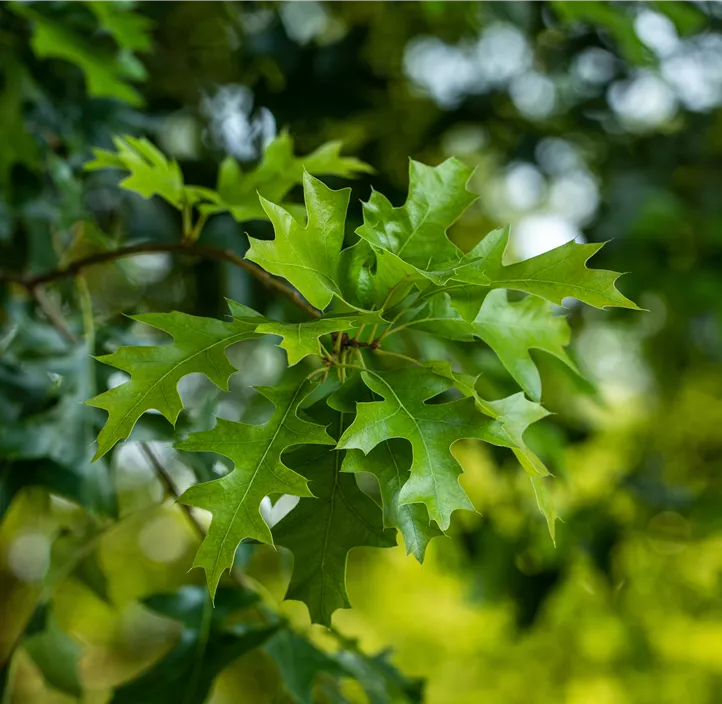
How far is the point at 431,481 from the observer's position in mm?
571

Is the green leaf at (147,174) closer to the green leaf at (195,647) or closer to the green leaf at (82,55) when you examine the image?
the green leaf at (82,55)

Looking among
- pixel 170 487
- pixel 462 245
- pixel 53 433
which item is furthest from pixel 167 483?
pixel 462 245

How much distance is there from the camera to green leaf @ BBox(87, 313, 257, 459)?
615 millimetres

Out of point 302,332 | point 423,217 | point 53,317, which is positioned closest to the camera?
point 302,332

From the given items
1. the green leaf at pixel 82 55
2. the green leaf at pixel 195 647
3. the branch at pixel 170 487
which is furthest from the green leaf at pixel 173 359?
the green leaf at pixel 82 55

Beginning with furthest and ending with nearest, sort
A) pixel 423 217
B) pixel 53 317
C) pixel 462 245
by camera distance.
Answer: pixel 462 245, pixel 53 317, pixel 423 217

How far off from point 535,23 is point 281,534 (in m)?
1.43

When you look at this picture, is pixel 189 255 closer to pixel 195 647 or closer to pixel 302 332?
pixel 302 332

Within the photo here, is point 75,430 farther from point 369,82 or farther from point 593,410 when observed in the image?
point 593,410

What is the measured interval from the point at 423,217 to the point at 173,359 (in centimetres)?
22

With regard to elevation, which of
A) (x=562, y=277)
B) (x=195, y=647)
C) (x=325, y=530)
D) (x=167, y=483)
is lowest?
(x=195, y=647)

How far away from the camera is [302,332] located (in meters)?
0.57

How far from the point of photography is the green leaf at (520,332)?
706mm

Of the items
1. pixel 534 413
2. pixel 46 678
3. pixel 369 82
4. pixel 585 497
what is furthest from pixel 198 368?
pixel 585 497
